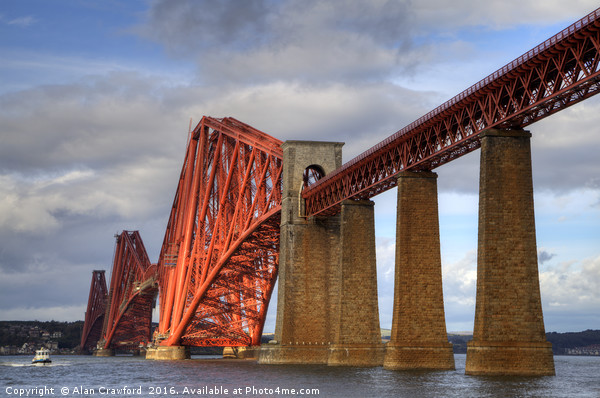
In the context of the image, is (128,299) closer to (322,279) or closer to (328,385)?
(322,279)

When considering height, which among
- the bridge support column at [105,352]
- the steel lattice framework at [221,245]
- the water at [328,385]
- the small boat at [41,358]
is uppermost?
the steel lattice framework at [221,245]

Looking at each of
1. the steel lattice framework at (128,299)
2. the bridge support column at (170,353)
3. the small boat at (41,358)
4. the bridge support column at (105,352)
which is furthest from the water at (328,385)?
the bridge support column at (105,352)

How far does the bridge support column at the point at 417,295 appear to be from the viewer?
5353 centimetres

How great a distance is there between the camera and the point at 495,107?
4578 centimetres

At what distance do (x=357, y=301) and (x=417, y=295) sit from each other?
1124 cm

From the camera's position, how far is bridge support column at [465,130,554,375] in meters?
42.4

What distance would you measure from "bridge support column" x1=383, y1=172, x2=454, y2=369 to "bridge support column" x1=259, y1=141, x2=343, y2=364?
19.8 m

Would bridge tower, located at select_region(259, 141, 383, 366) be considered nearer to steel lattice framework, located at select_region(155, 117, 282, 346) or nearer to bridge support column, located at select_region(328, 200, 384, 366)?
bridge support column, located at select_region(328, 200, 384, 366)

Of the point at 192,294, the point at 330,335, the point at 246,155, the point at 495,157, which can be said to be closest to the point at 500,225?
the point at 495,157

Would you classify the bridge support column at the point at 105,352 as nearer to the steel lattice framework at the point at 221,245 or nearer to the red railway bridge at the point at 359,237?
the red railway bridge at the point at 359,237

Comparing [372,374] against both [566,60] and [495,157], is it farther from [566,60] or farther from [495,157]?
[566,60]

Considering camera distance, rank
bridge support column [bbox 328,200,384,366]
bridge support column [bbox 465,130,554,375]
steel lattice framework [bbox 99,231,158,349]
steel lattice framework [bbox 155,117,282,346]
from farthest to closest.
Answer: steel lattice framework [bbox 99,231,158,349], steel lattice framework [bbox 155,117,282,346], bridge support column [bbox 328,200,384,366], bridge support column [bbox 465,130,554,375]

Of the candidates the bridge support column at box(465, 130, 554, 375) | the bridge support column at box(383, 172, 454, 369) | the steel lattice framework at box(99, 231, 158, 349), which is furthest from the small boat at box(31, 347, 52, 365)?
the bridge support column at box(465, 130, 554, 375)

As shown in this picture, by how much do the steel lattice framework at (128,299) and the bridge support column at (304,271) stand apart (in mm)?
72664
